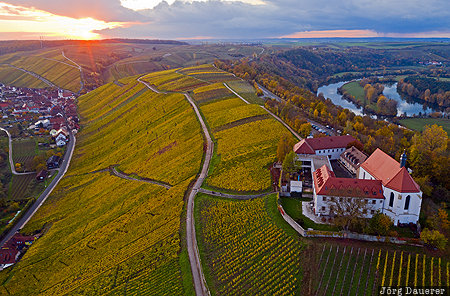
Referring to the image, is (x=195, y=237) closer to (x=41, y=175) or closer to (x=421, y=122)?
(x=41, y=175)

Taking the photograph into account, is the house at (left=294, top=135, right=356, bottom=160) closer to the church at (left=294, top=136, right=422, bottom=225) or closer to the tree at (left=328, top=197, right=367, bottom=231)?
the church at (left=294, top=136, right=422, bottom=225)

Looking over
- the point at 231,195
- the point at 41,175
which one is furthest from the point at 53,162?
the point at 231,195

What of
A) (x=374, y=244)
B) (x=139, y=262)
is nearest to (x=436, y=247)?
(x=374, y=244)

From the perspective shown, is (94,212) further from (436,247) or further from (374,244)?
(436,247)

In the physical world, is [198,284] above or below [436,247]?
below

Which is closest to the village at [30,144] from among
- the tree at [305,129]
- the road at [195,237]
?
the road at [195,237]

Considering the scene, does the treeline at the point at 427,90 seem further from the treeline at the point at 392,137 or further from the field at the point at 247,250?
the field at the point at 247,250

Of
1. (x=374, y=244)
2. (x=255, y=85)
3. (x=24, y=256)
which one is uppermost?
(x=255, y=85)

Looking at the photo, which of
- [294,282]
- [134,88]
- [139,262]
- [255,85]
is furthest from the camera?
[134,88]
